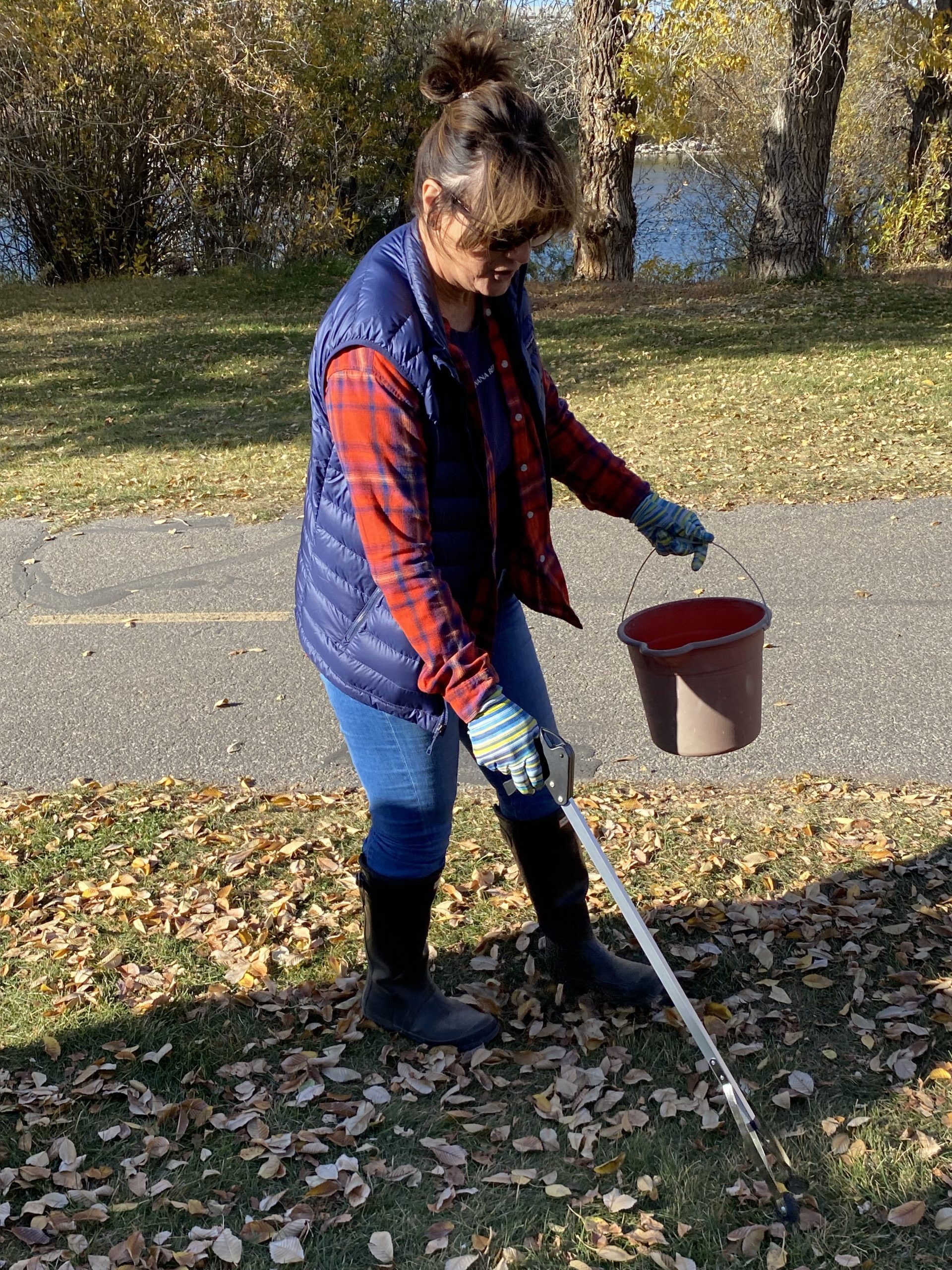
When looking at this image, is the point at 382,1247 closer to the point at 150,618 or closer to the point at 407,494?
the point at 407,494

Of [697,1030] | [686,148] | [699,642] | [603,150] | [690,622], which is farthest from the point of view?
[686,148]

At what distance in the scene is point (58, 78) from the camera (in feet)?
62.8

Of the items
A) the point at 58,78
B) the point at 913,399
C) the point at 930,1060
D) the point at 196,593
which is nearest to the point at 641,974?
the point at 930,1060

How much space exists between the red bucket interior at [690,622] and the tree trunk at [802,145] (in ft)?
45.0

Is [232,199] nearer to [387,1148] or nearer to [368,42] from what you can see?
[368,42]

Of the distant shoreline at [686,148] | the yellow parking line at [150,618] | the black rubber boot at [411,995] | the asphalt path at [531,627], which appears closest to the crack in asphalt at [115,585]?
the asphalt path at [531,627]

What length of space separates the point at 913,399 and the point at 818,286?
6.46 meters

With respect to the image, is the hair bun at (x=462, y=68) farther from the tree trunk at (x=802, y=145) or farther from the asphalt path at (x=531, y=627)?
the tree trunk at (x=802, y=145)

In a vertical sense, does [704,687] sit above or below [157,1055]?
above

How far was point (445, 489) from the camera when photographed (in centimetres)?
247

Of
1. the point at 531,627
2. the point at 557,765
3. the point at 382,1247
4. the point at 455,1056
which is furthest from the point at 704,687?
the point at 531,627

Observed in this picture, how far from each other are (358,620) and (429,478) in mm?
345

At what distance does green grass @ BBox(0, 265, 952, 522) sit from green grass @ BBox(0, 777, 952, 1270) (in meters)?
4.15

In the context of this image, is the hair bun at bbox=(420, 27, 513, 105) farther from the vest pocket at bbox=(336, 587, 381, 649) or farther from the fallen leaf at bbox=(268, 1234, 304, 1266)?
the fallen leaf at bbox=(268, 1234, 304, 1266)
